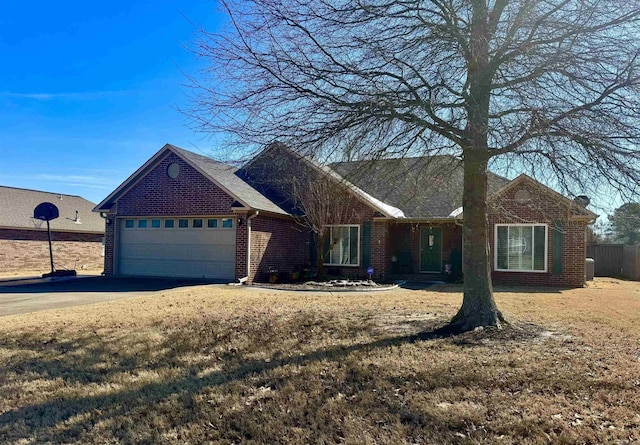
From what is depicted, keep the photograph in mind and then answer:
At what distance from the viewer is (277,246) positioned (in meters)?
17.5

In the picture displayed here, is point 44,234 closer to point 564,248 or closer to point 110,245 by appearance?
point 110,245

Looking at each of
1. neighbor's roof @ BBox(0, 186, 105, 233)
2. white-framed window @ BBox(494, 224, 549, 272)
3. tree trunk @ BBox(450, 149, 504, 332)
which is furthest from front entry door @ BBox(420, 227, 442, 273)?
neighbor's roof @ BBox(0, 186, 105, 233)

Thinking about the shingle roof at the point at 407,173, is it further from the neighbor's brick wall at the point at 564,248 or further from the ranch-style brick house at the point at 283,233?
the neighbor's brick wall at the point at 564,248

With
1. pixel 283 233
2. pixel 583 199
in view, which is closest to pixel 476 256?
pixel 583 199

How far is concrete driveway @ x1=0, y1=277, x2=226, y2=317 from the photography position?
11086 millimetres

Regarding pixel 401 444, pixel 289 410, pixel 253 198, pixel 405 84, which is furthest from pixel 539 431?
pixel 253 198

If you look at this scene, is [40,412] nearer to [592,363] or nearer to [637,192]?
[592,363]

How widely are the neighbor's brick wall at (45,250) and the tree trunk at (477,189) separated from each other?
76.1ft

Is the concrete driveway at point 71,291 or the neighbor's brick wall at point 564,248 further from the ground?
the neighbor's brick wall at point 564,248

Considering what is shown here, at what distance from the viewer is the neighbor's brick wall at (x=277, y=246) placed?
16.1 metres

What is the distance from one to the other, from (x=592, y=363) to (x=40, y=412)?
6243 millimetres

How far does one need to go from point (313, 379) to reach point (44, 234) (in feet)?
80.1

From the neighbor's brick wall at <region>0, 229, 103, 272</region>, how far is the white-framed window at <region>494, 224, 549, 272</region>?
21.7 m

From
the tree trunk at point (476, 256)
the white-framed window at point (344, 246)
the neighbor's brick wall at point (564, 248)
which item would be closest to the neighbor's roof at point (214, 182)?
the white-framed window at point (344, 246)
